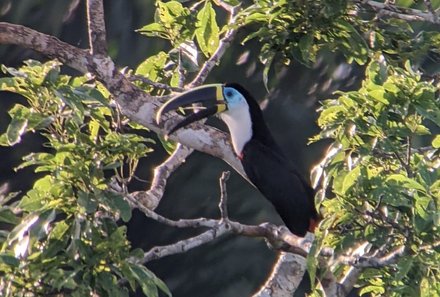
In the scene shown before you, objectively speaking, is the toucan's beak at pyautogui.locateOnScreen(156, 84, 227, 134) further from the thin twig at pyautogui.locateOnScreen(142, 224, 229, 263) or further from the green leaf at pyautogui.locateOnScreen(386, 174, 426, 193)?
the green leaf at pyautogui.locateOnScreen(386, 174, 426, 193)

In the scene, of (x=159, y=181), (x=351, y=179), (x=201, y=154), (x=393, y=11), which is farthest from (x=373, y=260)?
(x=201, y=154)

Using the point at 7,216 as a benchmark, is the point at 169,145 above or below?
below

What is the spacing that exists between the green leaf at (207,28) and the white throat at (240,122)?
55cm

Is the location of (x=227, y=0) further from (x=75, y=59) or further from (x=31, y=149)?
(x=31, y=149)

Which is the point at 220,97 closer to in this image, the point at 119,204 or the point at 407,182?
the point at 119,204

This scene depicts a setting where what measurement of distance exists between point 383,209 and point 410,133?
22cm

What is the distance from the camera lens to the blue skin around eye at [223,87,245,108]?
452cm

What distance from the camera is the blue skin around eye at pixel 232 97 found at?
4516 mm

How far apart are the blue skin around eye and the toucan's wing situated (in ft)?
0.52

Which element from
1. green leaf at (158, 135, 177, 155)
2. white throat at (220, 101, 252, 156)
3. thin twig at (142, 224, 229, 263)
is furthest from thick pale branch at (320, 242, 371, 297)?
white throat at (220, 101, 252, 156)

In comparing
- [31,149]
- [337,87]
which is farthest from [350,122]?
[31,149]

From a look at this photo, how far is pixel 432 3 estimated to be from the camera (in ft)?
12.3

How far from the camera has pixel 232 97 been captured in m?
4.56

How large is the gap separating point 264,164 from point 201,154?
53.9 inches
